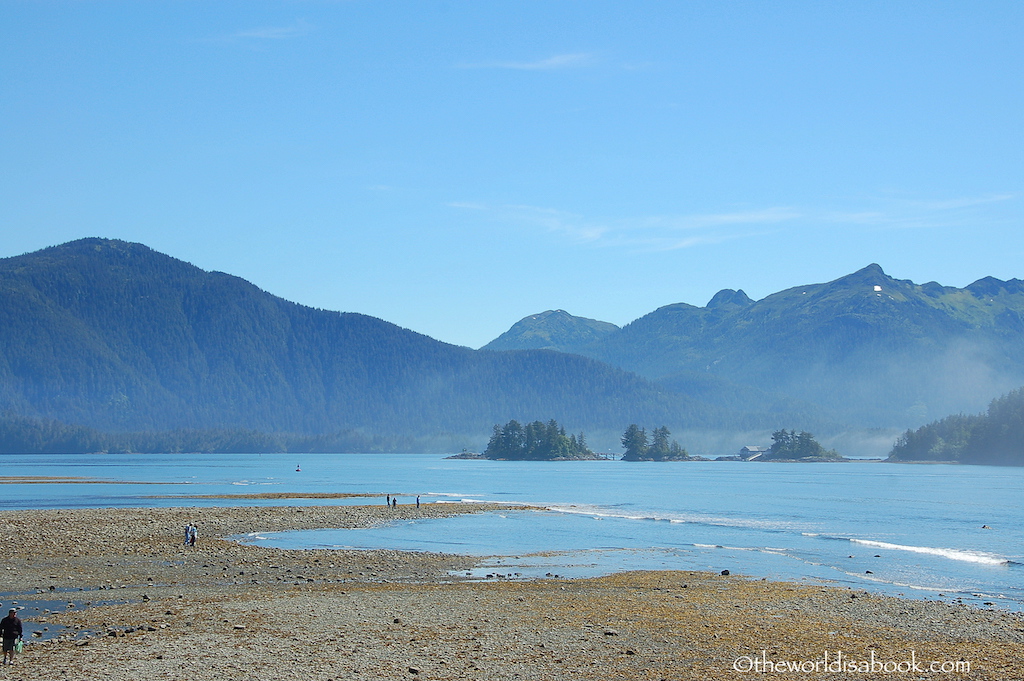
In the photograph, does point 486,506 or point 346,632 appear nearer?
point 346,632

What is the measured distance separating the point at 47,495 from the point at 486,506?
57652mm

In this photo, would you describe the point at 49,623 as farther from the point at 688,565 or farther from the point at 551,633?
the point at 688,565

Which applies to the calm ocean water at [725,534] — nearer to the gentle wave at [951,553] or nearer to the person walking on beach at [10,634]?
the gentle wave at [951,553]

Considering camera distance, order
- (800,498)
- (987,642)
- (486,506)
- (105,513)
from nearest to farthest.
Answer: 1. (987,642)
2. (105,513)
3. (486,506)
4. (800,498)

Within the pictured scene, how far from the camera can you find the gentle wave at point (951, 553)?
207ft

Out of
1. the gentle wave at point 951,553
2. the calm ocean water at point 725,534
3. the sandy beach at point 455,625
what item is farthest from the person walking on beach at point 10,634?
the gentle wave at point 951,553

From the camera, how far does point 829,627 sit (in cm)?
3628

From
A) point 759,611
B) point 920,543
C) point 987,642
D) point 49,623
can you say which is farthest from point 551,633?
point 920,543

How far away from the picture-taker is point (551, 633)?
3478 centimetres

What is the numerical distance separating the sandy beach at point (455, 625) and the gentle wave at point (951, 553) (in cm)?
2218

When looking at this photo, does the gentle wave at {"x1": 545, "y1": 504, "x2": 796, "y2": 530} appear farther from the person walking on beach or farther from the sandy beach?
the person walking on beach

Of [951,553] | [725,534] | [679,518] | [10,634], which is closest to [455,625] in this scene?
[10,634]

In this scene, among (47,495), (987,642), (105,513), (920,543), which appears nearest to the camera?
(987,642)

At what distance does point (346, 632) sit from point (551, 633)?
24.4 feet
